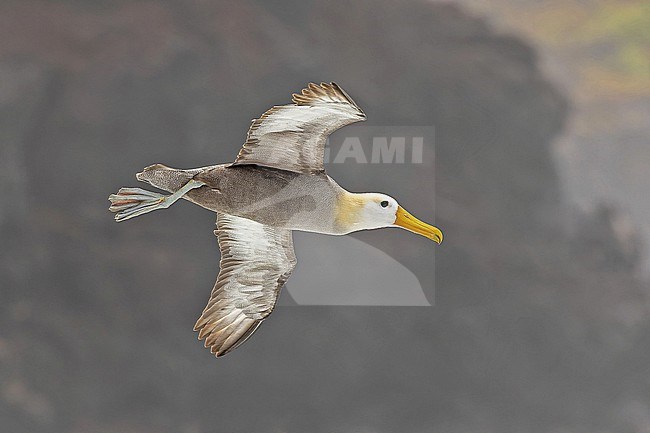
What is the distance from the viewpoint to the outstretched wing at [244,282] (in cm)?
146

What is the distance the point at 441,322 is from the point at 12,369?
1074mm

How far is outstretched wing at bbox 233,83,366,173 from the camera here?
1.25 metres

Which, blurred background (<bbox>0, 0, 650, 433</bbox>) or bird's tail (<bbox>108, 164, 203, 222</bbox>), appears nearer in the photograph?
bird's tail (<bbox>108, 164, 203, 222</bbox>)

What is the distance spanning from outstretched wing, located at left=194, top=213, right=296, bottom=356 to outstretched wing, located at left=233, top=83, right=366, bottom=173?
0.17 metres

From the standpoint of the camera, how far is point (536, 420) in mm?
2100

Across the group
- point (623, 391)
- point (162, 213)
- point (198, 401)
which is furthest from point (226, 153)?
point (623, 391)

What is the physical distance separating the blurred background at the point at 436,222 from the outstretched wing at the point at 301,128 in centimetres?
74

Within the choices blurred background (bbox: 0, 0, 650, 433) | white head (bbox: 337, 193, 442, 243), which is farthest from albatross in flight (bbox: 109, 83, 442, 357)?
blurred background (bbox: 0, 0, 650, 433)

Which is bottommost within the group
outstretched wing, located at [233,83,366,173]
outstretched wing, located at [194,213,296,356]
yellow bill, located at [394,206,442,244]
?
outstretched wing, located at [194,213,296,356]

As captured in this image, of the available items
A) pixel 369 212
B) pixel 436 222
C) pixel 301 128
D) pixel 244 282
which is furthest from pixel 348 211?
pixel 436 222

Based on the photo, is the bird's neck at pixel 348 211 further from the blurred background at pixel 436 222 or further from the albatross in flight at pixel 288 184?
the blurred background at pixel 436 222

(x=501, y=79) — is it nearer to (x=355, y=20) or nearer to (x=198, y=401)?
(x=355, y=20)

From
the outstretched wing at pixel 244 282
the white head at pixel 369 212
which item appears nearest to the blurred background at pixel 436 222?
the outstretched wing at pixel 244 282

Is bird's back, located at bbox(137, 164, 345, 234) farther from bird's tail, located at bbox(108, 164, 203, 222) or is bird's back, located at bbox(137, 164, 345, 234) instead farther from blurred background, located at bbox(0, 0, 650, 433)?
blurred background, located at bbox(0, 0, 650, 433)
